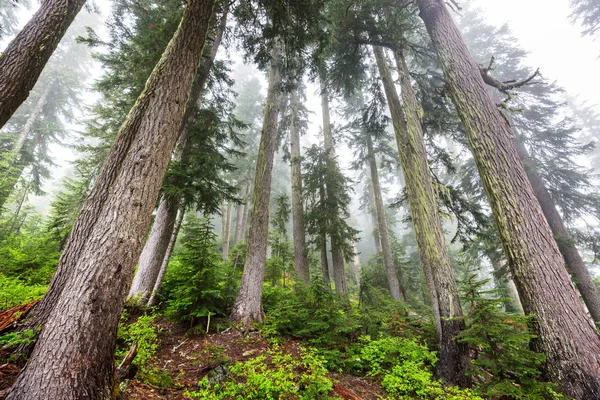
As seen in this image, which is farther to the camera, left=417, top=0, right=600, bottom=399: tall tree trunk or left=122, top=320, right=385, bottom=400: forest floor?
left=417, top=0, right=600, bottom=399: tall tree trunk

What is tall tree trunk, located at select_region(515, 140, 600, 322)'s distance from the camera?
355 inches

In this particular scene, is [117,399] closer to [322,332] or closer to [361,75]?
[322,332]

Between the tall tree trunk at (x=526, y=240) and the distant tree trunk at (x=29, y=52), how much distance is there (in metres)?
7.88

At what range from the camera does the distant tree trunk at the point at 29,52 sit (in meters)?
3.56

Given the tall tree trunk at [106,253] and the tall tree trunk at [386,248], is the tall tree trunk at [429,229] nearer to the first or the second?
the tall tree trunk at [106,253]

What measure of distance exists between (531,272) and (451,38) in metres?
5.41

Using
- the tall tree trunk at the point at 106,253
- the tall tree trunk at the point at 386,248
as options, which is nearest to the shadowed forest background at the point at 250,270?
the tall tree trunk at the point at 106,253

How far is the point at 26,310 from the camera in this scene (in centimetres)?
254

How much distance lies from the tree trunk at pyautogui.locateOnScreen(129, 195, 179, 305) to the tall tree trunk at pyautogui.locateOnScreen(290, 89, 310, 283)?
5083mm

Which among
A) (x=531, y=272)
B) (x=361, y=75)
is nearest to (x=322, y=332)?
(x=531, y=272)

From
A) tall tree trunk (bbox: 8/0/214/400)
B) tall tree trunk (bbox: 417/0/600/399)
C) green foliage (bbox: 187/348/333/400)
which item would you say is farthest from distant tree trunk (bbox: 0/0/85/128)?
tall tree trunk (bbox: 417/0/600/399)

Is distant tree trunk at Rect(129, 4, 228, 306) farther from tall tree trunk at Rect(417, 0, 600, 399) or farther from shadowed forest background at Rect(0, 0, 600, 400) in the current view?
tall tree trunk at Rect(417, 0, 600, 399)

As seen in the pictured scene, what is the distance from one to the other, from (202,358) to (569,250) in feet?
47.5

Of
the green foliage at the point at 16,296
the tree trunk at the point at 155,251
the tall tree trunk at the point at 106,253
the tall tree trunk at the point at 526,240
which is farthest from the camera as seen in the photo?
the tree trunk at the point at 155,251
